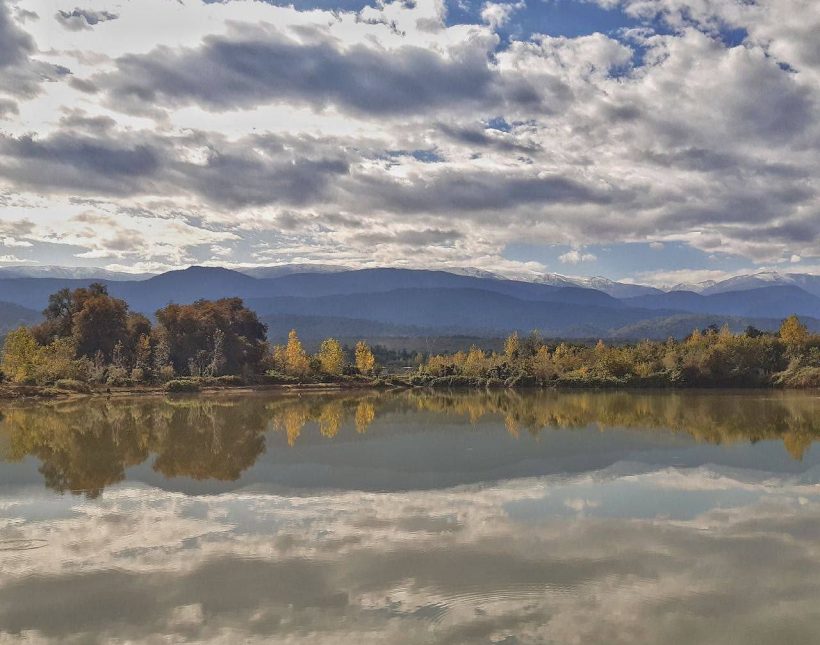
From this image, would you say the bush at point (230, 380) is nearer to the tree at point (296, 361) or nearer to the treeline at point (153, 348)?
the treeline at point (153, 348)

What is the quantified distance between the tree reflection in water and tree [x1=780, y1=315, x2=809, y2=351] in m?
17.5

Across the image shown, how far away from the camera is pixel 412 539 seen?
12.2 metres

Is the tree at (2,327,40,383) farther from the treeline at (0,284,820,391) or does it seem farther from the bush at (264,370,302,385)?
the bush at (264,370,302,385)

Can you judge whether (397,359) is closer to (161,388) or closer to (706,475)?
(161,388)

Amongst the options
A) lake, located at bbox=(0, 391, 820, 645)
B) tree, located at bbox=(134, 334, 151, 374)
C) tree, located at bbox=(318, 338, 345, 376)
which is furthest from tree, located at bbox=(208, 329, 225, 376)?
lake, located at bbox=(0, 391, 820, 645)

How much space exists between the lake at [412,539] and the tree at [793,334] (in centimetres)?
4559

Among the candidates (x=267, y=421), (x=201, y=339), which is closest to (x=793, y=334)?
(x=267, y=421)

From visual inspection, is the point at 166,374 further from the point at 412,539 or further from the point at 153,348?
the point at 412,539

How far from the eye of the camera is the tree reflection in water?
2167 centimetres

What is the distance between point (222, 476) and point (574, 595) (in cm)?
1212

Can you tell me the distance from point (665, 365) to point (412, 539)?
57.0 meters

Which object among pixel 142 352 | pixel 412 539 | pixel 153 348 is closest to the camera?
pixel 412 539

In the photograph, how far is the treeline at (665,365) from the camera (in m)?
61.1

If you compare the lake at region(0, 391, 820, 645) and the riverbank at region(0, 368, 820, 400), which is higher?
the lake at region(0, 391, 820, 645)
